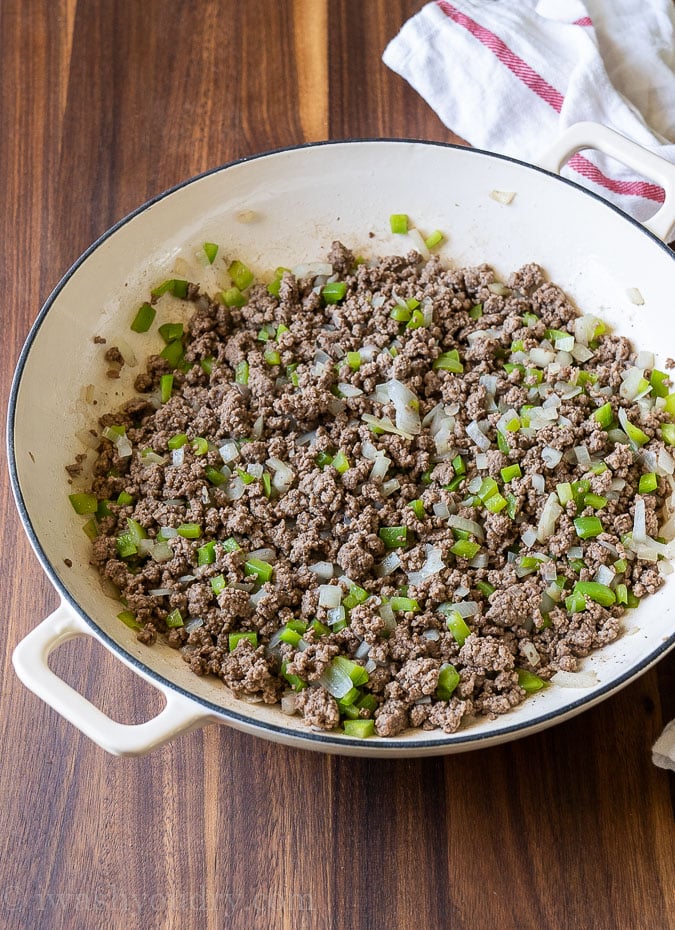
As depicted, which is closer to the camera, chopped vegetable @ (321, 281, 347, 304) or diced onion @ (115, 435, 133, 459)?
diced onion @ (115, 435, 133, 459)

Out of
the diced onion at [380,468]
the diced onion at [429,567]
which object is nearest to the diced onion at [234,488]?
the diced onion at [380,468]

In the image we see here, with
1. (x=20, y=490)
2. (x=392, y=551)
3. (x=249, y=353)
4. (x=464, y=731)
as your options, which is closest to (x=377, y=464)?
(x=392, y=551)

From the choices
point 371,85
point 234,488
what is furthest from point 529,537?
point 371,85

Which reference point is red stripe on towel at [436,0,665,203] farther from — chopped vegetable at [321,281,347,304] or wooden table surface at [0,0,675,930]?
wooden table surface at [0,0,675,930]

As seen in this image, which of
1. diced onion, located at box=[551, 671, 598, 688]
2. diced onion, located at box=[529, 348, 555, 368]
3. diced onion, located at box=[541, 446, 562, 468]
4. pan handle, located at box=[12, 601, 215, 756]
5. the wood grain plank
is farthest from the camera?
the wood grain plank

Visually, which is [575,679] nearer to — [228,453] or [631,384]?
[631,384]

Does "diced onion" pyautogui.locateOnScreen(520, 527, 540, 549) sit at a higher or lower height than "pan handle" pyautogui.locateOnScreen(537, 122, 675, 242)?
lower

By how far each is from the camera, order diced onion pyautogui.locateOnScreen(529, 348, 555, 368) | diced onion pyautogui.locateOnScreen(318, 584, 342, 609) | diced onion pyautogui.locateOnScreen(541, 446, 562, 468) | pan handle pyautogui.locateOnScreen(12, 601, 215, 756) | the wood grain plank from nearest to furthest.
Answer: pan handle pyautogui.locateOnScreen(12, 601, 215, 756) → diced onion pyautogui.locateOnScreen(318, 584, 342, 609) → diced onion pyautogui.locateOnScreen(541, 446, 562, 468) → diced onion pyautogui.locateOnScreen(529, 348, 555, 368) → the wood grain plank

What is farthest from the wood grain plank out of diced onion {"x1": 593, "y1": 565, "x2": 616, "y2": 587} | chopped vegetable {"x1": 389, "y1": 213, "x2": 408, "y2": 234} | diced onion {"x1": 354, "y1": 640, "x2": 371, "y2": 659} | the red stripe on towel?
diced onion {"x1": 354, "y1": 640, "x2": 371, "y2": 659}
